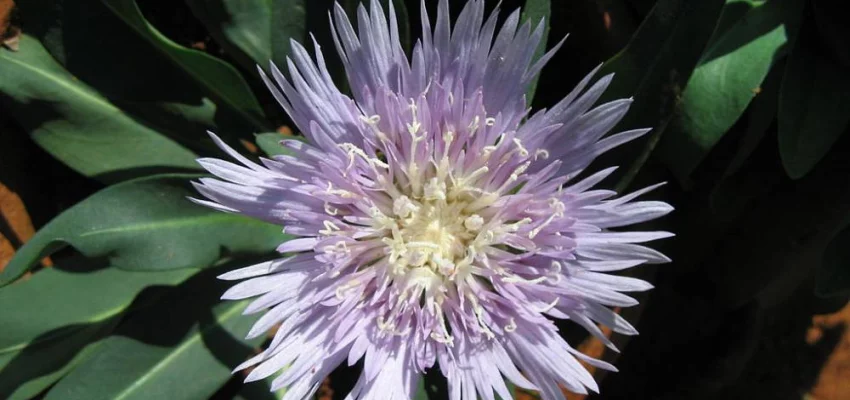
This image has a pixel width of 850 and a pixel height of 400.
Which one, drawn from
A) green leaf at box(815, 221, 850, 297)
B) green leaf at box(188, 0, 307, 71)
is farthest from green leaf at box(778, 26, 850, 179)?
green leaf at box(188, 0, 307, 71)

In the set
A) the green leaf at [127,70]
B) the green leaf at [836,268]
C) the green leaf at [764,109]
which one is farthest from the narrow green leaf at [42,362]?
the green leaf at [836,268]

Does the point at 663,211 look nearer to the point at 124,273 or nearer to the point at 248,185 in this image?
the point at 248,185

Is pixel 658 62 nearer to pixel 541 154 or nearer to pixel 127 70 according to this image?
pixel 541 154

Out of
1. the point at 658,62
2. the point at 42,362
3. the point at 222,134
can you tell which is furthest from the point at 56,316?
the point at 658,62

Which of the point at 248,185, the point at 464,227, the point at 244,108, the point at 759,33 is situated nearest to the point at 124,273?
the point at 244,108

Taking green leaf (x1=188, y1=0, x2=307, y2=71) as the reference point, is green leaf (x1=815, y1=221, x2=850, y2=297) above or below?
below

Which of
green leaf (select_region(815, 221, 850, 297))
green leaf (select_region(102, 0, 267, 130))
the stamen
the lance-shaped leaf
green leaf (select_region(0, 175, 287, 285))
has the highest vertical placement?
green leaf (select_region(102, 0, 267, 130))

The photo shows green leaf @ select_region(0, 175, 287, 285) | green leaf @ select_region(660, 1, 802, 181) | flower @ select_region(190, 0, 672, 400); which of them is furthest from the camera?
green leaf @ select_region(660, 1, 802, 181)

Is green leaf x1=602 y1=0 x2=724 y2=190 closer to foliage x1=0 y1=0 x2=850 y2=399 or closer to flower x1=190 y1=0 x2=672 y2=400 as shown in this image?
foliage x1=0 y1=0 x2=850 y2=399

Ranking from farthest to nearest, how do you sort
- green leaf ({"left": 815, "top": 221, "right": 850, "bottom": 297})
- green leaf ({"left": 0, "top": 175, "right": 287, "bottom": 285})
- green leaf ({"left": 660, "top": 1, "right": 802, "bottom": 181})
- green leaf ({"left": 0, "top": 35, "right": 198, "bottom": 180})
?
green leaf ({"left": 0, "top": 35, "right": 198, "bottom": 180}) → green leaf ({"left": 815, "top": 221, "right": 850, "bottom": 297}) → green leaf ({"left": 660, "top": 1, "right": 802, "bottom": 181}) → green leaf ({"left": 0, "top": 175, "right": 287, "bottom": 285})
